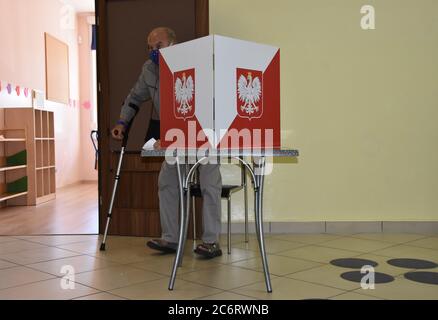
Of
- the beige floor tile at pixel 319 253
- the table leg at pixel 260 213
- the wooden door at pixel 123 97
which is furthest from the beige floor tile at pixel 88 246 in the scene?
the table leg at pixel 260 213

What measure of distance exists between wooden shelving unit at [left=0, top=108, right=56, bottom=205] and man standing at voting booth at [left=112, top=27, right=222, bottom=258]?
288 cm

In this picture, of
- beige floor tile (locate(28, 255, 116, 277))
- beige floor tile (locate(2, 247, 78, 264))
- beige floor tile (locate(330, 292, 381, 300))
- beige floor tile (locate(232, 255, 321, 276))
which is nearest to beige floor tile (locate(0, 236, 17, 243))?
beige floor tile (locate(2, 247, 78, 264))

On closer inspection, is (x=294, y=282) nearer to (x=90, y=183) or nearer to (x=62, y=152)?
(x=62, y=152)

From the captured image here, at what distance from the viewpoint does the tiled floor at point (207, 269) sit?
82.8 inches

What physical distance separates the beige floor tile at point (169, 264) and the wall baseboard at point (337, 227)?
34.6 inches

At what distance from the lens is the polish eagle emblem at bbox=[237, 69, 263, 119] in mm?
1957

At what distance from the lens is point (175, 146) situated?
6.85 ft

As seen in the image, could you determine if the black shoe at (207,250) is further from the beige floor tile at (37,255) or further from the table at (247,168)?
the beige floor tile at (37,255)

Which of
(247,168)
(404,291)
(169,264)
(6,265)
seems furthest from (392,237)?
(6,265)

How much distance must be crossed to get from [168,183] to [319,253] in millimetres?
968

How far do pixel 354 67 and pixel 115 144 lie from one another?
183cm

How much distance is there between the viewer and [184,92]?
2.04 metres

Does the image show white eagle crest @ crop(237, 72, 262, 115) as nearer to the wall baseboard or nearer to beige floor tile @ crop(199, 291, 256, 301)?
beige floor tile @ crop(199, 291, 256, 301)
